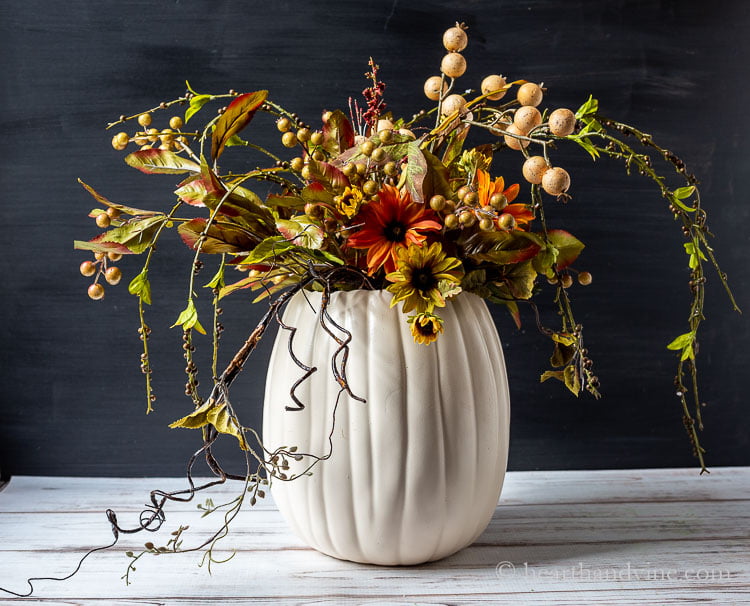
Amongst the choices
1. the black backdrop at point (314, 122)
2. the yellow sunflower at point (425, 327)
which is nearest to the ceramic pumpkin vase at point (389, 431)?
the yellow sunflower at point (425, 327)

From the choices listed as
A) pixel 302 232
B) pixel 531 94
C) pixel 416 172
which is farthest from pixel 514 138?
pixel 302 232

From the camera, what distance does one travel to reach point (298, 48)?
1.06 m

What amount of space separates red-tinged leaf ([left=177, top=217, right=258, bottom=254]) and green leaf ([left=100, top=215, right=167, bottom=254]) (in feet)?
0.10

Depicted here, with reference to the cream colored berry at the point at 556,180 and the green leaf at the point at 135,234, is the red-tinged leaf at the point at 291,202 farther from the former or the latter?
the cream colored berry at the point at 556,180

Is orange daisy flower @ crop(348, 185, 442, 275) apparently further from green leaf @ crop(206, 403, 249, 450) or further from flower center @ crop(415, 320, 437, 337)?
green leaf @ crop(206, 403, 249, 450)

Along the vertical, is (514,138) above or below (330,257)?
above

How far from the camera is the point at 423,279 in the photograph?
68 centimetres

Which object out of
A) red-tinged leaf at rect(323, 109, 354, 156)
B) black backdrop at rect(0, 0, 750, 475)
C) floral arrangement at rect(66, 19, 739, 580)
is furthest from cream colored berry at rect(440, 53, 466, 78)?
black backdrop at rect(0, 0, 750, 475)

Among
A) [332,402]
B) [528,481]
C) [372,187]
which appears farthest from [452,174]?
[528,481]

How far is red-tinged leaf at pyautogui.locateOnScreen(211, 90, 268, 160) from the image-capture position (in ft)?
2.12

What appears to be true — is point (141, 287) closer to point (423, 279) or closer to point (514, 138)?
point (423, 279)

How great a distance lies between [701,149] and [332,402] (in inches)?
30.6

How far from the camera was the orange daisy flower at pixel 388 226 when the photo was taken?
69 centimetres

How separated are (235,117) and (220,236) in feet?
0.43
